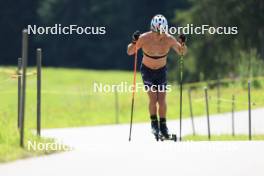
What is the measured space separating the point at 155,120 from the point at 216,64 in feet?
108

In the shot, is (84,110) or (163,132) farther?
(84,110)

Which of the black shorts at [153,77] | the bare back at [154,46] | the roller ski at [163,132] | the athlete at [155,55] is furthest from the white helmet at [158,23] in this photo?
the roller ski at [163,132]

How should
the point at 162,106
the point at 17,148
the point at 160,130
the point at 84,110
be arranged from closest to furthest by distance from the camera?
the point at 17,148 → the point at 160,130 → the point at 162,106 → the point at 84,110

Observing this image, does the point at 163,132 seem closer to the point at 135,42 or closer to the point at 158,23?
the point at 135,42

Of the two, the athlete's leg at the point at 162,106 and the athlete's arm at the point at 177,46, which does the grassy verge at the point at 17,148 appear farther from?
the athlete's arm at the point at 177,46

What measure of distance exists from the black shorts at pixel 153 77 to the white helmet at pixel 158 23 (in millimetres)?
615

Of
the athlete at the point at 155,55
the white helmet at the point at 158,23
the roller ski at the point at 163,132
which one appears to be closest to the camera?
the white helmet at the point at 158,23

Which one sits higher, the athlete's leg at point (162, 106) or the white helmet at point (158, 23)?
the white helmet at point (158, 23)

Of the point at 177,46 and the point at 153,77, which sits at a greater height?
the point at 177,46

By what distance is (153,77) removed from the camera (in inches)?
574

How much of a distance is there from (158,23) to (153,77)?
89 cm

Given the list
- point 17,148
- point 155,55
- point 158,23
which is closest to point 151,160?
point 155,55

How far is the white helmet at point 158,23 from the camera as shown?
551 inches

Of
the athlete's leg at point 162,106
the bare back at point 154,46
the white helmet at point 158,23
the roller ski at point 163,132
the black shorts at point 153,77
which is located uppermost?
the white helmet at point 158,23
